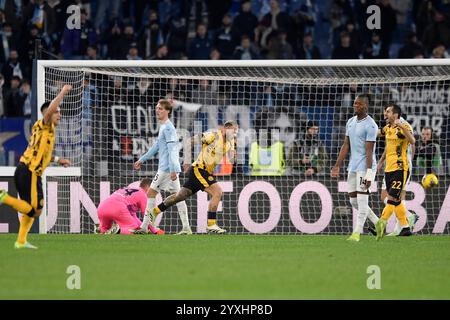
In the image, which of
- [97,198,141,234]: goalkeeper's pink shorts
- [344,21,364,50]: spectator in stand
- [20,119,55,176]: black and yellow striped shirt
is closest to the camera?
[20,119,55,176]: black and yellow striped shirt

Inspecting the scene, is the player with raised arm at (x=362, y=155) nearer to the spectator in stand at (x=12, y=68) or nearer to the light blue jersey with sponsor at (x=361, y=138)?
the light blue jersey with sponsor at (x=361, y=138)

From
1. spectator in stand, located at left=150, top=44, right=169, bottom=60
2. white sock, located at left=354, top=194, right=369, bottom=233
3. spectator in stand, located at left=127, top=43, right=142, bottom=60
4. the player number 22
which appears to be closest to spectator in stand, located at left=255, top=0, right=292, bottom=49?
spectator in stand, located at left=150, top=44, right=169, bottom=60

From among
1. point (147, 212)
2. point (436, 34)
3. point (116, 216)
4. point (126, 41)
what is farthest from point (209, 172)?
point (436, 34)

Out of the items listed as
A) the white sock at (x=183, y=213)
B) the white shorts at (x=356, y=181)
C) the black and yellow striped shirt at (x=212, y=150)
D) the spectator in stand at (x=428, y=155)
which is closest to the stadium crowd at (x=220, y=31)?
the spectator in stand at (x=428, y=155)

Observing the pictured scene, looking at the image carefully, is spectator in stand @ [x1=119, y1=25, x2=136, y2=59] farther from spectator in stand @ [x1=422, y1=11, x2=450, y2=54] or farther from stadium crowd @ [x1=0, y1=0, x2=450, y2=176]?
spectator in stand @ [x1=422, y1=11, x2=450, y2=54]

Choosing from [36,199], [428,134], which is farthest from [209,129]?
[36,199]

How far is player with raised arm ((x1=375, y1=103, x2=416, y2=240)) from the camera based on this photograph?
15523 mm

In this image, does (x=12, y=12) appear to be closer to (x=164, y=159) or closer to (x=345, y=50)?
(x=345, y=50)

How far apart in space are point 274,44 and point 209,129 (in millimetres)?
4842

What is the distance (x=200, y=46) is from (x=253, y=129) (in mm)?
4589

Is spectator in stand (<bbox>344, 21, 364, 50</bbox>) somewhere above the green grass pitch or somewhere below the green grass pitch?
above

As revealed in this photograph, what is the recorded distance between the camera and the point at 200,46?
23.3 m

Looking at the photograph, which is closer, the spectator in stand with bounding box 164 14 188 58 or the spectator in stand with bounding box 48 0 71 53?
the spectator in stand with bounding box 164 14 188 58

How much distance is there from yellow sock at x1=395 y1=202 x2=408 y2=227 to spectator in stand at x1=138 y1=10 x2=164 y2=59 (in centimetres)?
910
